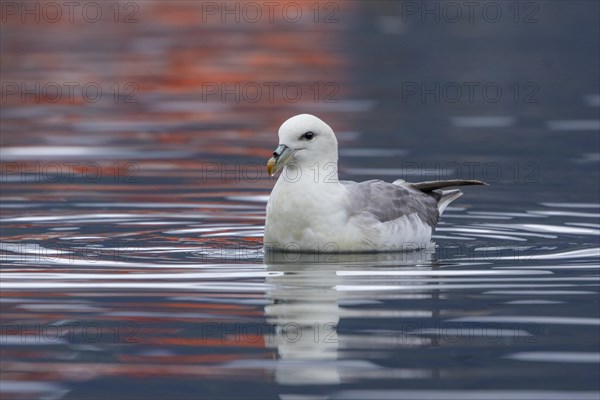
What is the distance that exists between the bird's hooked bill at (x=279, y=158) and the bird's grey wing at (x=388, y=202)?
655mm

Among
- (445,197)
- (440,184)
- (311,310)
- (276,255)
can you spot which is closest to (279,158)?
(276,255)

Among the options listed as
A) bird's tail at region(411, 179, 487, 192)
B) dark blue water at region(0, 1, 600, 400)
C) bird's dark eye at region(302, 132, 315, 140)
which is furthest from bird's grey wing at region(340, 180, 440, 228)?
bird's dark eye at region(302, 132, 315, 140)

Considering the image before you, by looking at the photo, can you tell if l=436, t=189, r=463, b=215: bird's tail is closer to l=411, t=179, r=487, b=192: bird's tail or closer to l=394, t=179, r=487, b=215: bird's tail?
l=394, t=179, r=487, b=215: bird's tail

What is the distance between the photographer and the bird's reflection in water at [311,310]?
880 centimetres

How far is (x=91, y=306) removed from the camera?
10.6 meters

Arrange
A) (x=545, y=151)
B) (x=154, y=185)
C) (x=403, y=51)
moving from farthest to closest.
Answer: (x=403, y=51), (x=545, y=151), (x=154, y=185)

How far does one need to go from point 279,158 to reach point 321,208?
55cm

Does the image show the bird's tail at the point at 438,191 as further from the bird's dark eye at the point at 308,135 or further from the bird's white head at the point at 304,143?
the bird's dark eye at the point at 308,135

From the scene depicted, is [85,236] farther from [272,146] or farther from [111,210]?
[272,146]

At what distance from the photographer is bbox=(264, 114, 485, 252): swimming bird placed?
41.9 ft

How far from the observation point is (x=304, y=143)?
1298 cm

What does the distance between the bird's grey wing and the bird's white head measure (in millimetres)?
382

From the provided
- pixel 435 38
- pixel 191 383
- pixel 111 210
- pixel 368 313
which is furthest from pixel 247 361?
pixel 435 38

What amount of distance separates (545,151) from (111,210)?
728 cm
